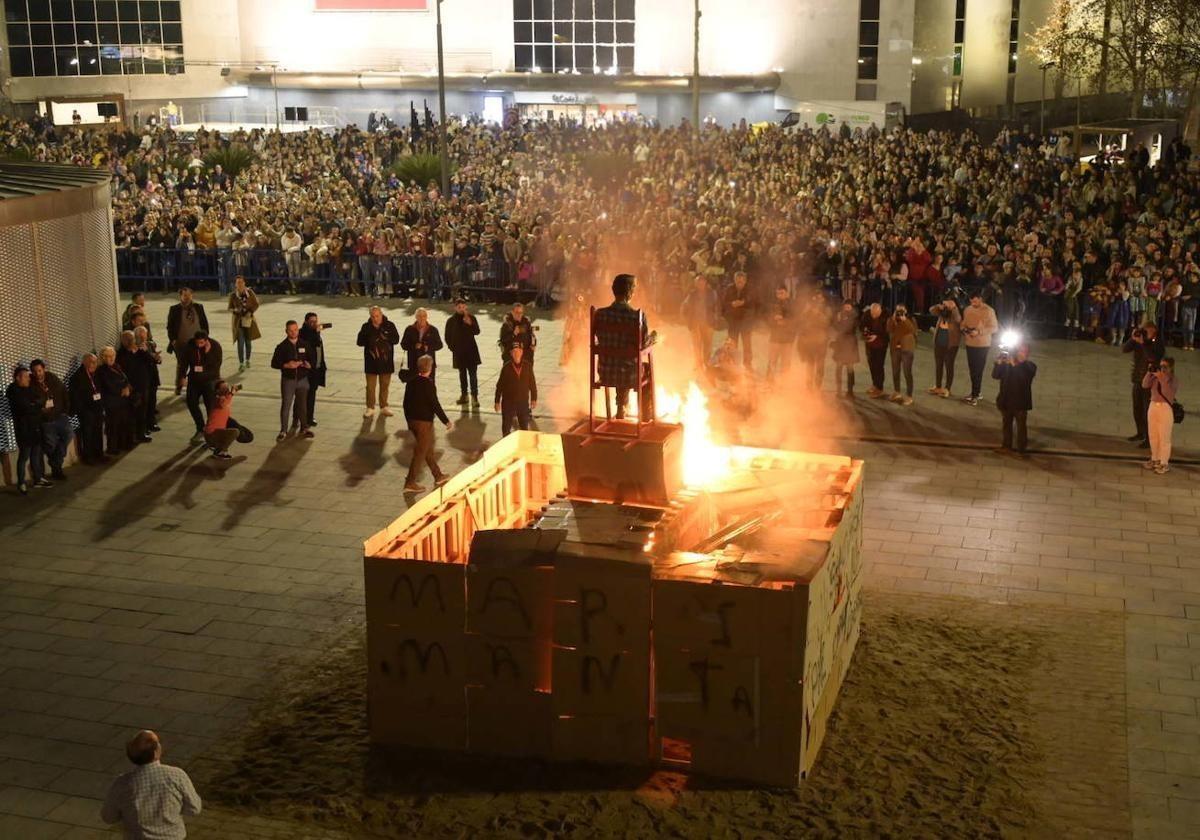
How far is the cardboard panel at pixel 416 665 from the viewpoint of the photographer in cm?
901

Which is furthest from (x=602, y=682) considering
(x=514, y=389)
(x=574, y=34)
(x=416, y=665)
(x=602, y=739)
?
(x=574, y=34)

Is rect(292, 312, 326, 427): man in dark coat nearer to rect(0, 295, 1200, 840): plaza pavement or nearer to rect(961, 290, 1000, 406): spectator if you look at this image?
rect(0, 295, 1200, 840): plaza pavement

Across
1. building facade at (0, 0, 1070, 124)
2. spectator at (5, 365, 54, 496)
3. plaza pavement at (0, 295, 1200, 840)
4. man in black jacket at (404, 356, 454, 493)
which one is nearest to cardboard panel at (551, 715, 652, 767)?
plaza pavement at (0, 295, 1200, 840)

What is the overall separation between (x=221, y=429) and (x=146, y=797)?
9.71m

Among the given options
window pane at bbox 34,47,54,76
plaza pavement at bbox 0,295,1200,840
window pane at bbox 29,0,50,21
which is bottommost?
plaza pavement at bbox 0,295,1200,840

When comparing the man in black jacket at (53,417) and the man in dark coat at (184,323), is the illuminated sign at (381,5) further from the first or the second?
the man in black jacket at (53,417)

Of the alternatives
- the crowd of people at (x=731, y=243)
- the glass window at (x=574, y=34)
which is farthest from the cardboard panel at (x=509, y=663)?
the glass window at (x=574, y=34)

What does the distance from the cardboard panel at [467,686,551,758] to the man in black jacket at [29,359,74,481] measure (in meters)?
8.07

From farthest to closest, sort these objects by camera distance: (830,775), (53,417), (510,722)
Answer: (53,417), (510,722), (830,775)

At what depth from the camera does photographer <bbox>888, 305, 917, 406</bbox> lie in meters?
18.4

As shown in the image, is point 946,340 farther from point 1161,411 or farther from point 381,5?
point 381,5

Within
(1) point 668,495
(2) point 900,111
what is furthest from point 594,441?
(2) point 900,111

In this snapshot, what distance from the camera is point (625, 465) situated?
A: 1005cm

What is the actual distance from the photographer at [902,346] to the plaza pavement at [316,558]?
1.39 ft
